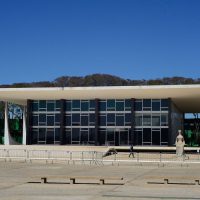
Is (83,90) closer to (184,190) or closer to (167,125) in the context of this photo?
(167,125)

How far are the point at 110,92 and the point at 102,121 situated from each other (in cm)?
609

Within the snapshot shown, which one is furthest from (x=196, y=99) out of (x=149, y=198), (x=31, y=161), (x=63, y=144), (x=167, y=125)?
(x=149, y=198)

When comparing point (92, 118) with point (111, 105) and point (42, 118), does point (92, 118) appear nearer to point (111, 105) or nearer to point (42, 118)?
point (111, 105)

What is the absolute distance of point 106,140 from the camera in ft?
195

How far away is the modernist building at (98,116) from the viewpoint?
57.3 metres

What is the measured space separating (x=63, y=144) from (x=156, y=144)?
1148cm

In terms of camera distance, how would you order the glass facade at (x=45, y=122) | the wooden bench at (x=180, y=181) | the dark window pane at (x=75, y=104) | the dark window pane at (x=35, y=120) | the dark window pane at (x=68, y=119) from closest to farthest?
the wooden bench at (x=180, y=181) → the dark window pane at (x=75, y=104) → the dark window pane at (x=68, y=119) → the glass facade at (x=45, y=122) → the dark window pane at (x=35, y=120)

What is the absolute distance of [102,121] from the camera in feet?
196

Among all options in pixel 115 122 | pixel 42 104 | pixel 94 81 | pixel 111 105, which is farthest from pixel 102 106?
pixel 94 81

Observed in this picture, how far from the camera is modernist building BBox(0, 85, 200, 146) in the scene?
57344mm

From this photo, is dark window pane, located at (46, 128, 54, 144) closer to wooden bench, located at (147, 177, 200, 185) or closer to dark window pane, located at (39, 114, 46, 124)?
dark window pane, located at (39, 114, 46, 124)

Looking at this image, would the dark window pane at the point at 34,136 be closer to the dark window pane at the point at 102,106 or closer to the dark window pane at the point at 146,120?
the dark window pane at the point at 102,106

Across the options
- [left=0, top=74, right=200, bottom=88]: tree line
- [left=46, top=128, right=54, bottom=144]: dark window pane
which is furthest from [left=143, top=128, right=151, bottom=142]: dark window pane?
[left=0, top=74, right=200, bottom=88]: tree line

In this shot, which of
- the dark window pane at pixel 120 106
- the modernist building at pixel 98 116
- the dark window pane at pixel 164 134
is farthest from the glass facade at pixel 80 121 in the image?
the dark window pane at pixel 164 134
